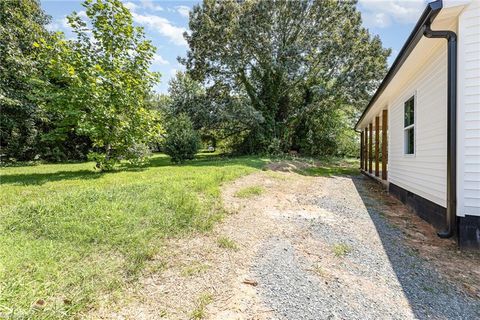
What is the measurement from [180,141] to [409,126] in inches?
356

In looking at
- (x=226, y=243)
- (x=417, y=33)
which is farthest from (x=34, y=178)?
(x=417, y=33)

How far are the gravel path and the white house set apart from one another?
885 mm

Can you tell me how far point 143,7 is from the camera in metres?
7.79

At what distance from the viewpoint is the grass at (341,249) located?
3.12 m

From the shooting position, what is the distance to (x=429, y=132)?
4469mm

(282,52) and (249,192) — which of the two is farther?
(282,52)

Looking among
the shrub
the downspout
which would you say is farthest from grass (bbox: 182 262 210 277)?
the shrub

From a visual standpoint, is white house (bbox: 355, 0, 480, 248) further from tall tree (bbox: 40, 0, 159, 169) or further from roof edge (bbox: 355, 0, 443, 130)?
tall tree (bbox: 40, 0, 159, 169)

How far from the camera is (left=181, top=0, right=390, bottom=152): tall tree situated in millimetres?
14352

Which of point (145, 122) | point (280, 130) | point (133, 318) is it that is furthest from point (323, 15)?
point (133, 318)

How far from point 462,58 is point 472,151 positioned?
1286mm

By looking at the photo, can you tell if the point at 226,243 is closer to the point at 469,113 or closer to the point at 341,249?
the point at 341,249

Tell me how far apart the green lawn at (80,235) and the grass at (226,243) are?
0.44 metres

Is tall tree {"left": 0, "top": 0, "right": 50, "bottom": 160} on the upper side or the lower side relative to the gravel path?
upper
